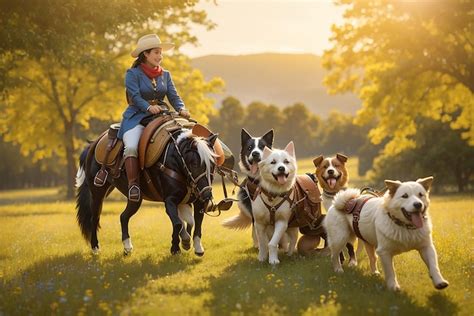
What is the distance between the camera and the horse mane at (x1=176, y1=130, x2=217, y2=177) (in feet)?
31.2

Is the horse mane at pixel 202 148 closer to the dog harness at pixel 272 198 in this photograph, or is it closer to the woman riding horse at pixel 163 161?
the woman riding horse at pixel 163 161

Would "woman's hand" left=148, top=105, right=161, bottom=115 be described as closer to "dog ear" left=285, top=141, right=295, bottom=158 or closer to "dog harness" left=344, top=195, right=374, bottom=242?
"dog ear" left=285, top=141, right=295, bottom=158

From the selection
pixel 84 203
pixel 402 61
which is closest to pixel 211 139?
pixel 84 203

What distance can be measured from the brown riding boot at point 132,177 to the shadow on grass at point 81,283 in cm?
113

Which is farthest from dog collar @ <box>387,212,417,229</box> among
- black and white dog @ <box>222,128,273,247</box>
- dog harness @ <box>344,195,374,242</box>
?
black and white dog @ <box>222,128,273,247</box>

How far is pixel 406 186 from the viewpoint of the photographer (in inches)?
276

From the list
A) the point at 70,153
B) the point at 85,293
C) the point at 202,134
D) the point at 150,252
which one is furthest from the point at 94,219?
the point at 70,153

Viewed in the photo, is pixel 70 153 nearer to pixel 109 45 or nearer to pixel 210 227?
pixel 109 45

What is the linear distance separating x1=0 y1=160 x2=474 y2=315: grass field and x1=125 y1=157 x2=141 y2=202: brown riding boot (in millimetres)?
1139

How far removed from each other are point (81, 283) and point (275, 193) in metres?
3.21

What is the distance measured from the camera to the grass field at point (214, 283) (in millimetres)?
6820

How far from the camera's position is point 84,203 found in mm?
11836

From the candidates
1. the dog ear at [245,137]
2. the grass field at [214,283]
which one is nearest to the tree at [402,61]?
the grass field at [214,283]

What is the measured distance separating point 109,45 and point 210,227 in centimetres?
1677
